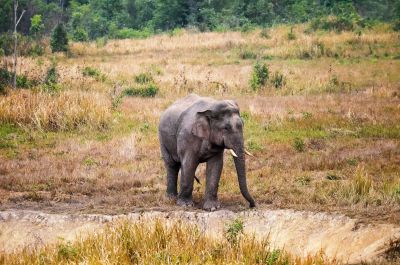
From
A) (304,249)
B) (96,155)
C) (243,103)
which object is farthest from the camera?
(243,103)

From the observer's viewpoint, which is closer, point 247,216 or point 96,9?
point 247,216

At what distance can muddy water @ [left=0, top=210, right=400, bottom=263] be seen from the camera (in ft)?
35.5

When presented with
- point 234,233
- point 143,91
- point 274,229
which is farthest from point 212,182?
point 143,91

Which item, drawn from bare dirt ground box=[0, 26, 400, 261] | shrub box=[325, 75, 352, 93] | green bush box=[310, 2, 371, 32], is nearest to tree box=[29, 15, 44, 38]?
bare dirt ground box=[0, 26, 400, 261]

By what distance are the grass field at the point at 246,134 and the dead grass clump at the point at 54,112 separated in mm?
33

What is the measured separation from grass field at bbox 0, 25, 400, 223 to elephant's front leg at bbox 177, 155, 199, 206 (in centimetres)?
30

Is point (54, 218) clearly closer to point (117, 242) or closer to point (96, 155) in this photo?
point (117, 242)

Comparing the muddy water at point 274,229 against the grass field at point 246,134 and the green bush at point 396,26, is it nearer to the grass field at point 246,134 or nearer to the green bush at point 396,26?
the grass field at point 246,134

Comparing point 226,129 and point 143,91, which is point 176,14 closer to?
point 143,91

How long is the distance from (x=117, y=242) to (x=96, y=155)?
7883 millimetres

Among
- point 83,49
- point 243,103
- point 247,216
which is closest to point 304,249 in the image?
point 247,216

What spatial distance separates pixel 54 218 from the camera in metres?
12.9

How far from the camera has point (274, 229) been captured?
39.4 feet

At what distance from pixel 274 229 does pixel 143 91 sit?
55.3ft
